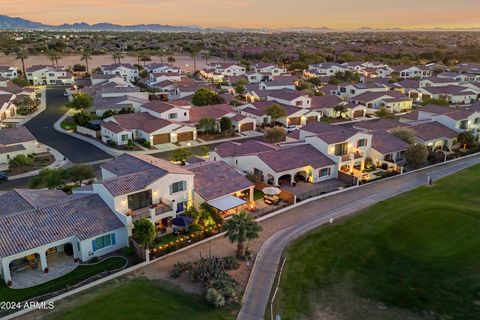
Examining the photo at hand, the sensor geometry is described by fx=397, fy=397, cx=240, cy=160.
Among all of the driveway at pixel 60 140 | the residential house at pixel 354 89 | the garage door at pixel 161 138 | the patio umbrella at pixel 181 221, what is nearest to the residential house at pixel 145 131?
the garage door at pixel 161 138

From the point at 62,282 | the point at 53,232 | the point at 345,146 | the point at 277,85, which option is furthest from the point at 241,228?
the point at 277,85

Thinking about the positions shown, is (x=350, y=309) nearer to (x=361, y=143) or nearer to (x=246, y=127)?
(x=361, y=143)

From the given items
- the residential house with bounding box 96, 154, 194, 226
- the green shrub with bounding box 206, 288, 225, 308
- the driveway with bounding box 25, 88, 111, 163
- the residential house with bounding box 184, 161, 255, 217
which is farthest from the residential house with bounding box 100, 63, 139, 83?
the green shrub with bounding box 206, 288, 225, 308

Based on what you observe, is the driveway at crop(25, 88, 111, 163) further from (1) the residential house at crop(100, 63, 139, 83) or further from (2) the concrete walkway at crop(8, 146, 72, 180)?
(1) the residential house at crop(100, 63, 139, 83)

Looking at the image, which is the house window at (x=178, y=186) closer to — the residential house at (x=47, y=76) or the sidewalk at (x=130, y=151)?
the sidewalk at (x=130, y=151)

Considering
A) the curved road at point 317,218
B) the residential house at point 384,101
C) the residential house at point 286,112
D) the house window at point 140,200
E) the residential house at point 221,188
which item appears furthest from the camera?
the residential house at point 384,101
